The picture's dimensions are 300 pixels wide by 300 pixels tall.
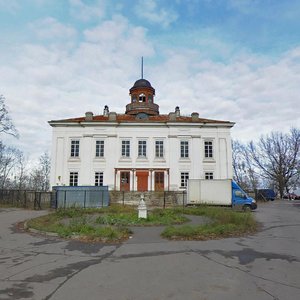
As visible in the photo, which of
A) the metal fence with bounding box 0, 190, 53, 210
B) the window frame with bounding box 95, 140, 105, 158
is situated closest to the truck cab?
the metal fence with bounding box 0, 190, 53, 210

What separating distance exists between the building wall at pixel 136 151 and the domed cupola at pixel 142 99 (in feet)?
19.5

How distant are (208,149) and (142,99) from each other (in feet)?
45.7

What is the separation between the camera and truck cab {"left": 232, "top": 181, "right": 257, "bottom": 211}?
2808 centimetres

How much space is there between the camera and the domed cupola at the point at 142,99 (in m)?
49.0

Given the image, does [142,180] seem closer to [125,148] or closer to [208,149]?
[125,148]

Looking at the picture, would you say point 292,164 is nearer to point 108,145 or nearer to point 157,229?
point 108,145

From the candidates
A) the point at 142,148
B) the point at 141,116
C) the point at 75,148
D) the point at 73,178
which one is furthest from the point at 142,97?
the point at 73,178

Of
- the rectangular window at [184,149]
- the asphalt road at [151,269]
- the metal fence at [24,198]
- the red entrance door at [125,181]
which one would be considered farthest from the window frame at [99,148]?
the asphalt road at [151,269]

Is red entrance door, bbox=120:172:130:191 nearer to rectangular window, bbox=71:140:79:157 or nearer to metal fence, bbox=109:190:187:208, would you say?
metal fence, bbox=109:190:187:208

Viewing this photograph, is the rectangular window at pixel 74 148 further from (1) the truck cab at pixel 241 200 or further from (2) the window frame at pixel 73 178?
(1) the truck cab at pixel 241 200

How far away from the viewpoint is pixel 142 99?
50719 mm

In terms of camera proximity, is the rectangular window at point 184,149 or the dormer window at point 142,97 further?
the dormer window at point 142,97

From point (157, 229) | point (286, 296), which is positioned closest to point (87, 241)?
point (157, 229)

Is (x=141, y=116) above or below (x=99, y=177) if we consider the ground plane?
above
